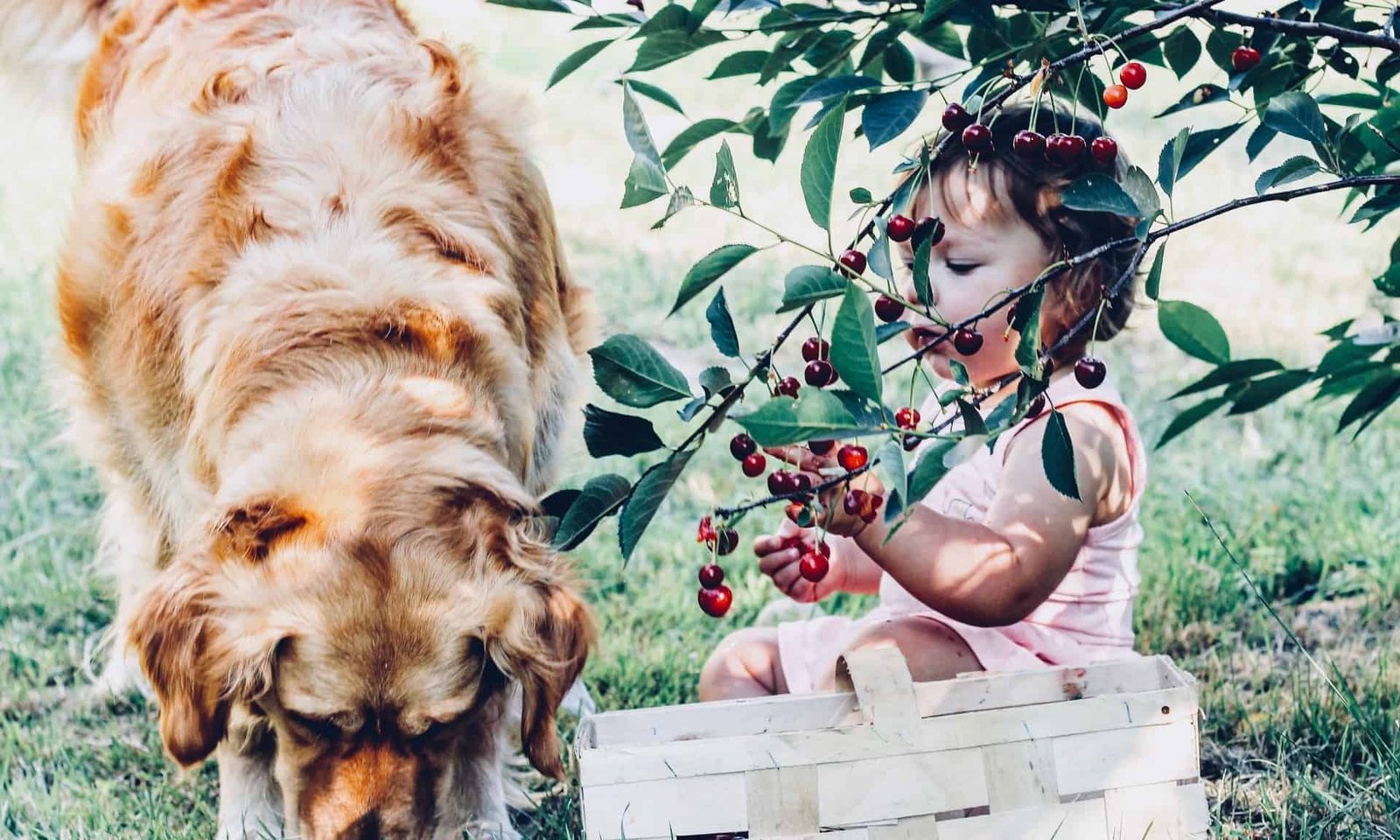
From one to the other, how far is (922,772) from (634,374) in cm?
76

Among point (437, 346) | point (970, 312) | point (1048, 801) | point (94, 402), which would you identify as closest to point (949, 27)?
point (970, 312)

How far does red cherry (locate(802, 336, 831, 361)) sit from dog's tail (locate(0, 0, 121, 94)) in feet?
9.09

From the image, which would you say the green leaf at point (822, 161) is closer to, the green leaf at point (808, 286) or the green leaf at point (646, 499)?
the green leaf at point (808, 286)

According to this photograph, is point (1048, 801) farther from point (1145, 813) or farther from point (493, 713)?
point (493, 713)

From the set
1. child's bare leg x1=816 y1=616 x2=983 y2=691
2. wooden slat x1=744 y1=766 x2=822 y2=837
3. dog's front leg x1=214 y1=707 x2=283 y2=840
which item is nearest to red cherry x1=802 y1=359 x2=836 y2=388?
wooden slat x1=744 y1=766 x2=822 y2=837

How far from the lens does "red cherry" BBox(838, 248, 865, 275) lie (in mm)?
1888

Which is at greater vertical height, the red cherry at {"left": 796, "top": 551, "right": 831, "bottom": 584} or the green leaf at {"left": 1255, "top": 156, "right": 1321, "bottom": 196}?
the green leaf at {"left": 1255, "top": 156, "right": 1321, "bottom": 196}

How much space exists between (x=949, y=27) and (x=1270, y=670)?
1.63 m

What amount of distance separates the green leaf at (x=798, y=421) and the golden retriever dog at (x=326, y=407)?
1.00 meters

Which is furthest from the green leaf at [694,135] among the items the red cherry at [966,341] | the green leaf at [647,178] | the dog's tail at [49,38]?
the dog's tail at [49,38]

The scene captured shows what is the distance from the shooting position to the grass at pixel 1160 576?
269cm

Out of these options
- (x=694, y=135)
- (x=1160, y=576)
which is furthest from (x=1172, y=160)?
(x=1160, y=576)

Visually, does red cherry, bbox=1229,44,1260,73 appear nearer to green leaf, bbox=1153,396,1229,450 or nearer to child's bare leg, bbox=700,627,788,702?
green leaf, bbox=1153,396,1229,450

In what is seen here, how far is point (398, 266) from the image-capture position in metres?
2.69
